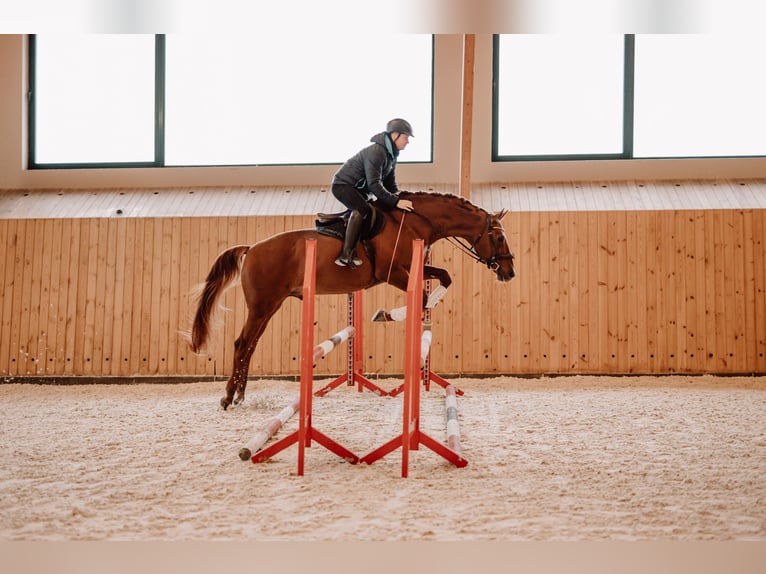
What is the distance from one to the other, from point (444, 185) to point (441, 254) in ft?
3.24

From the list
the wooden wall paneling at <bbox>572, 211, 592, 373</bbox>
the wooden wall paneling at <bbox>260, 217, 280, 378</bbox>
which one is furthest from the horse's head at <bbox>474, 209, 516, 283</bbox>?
the wooden wall paneling at <bbox>260, 217, 280, 378</bbox>

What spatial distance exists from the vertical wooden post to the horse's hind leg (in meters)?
2.92

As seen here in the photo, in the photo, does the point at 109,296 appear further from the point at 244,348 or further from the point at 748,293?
the point at 748,293

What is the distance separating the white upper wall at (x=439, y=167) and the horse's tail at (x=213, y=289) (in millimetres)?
2773

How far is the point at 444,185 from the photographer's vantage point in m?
8.01

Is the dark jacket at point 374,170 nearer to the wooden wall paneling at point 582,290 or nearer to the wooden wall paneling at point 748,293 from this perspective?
the wooden wall paneling at point 582,290

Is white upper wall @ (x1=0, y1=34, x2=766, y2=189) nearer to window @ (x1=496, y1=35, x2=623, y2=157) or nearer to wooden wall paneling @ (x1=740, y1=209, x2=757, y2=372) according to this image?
window @ (x1=496, y1=35, x2=623, y2=157)

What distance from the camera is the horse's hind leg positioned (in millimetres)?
5398

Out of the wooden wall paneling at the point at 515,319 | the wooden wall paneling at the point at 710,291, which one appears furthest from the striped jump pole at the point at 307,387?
the wooden wall paneling at the point at 710,291

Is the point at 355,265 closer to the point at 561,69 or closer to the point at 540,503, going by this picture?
the point at 540,503

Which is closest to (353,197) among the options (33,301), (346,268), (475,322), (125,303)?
(346,268)

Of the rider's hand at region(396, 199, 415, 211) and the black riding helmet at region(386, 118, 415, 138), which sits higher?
the black riding helmet at region(386, 118, 415, 138)
